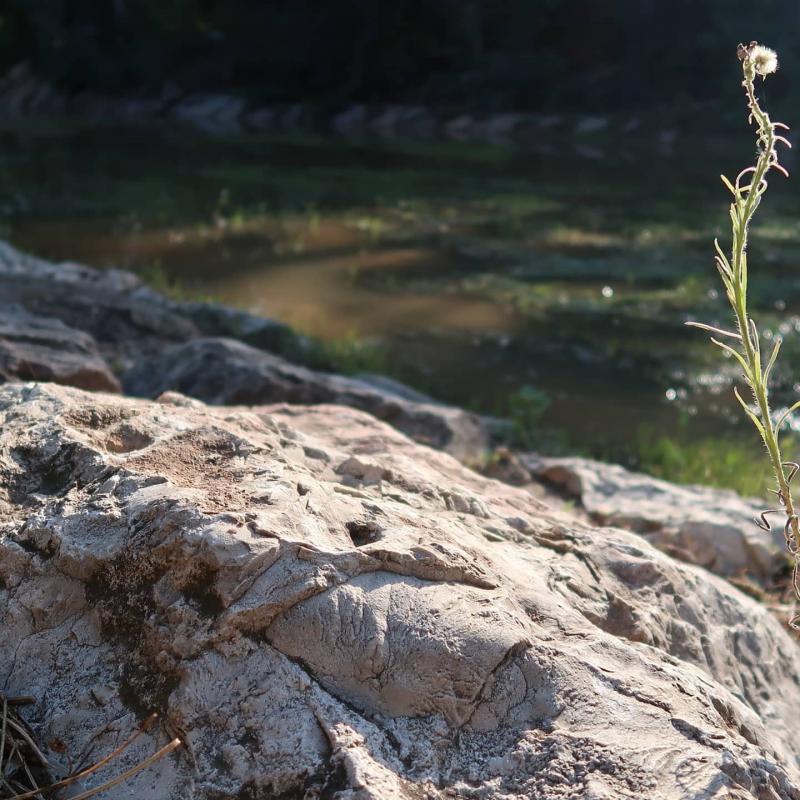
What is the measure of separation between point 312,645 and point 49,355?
9.93ft

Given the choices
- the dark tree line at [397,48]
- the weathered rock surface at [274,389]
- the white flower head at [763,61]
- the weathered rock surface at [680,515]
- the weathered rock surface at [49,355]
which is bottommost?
the dark tree line at [397,48]

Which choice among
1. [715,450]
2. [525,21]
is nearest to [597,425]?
[715,450]

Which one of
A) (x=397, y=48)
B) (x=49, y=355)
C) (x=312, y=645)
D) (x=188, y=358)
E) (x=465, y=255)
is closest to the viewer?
(x=312, y=645)

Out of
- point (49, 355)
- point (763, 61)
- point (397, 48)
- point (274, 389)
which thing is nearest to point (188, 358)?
point (274, 389)

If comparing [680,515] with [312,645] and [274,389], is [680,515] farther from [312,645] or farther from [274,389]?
[312,645]

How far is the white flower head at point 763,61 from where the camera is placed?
4.55 feet

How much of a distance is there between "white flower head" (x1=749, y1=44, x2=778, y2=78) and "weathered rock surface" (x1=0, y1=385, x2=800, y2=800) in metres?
0.84

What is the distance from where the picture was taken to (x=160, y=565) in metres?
1.57

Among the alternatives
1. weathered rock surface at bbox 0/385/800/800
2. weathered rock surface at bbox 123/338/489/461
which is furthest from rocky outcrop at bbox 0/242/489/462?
weathered rock surface at bbox 0/385/800/800

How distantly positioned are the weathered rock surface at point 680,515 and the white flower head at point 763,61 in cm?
236

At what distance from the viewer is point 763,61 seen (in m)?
1.41

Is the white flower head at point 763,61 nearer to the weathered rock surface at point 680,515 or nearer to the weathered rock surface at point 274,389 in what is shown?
the weathered rock surface at point 680,515

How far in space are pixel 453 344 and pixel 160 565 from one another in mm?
6220

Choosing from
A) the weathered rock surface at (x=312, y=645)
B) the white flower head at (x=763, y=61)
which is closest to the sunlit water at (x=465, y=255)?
the weathered rock surface at (x=312, y=645)
